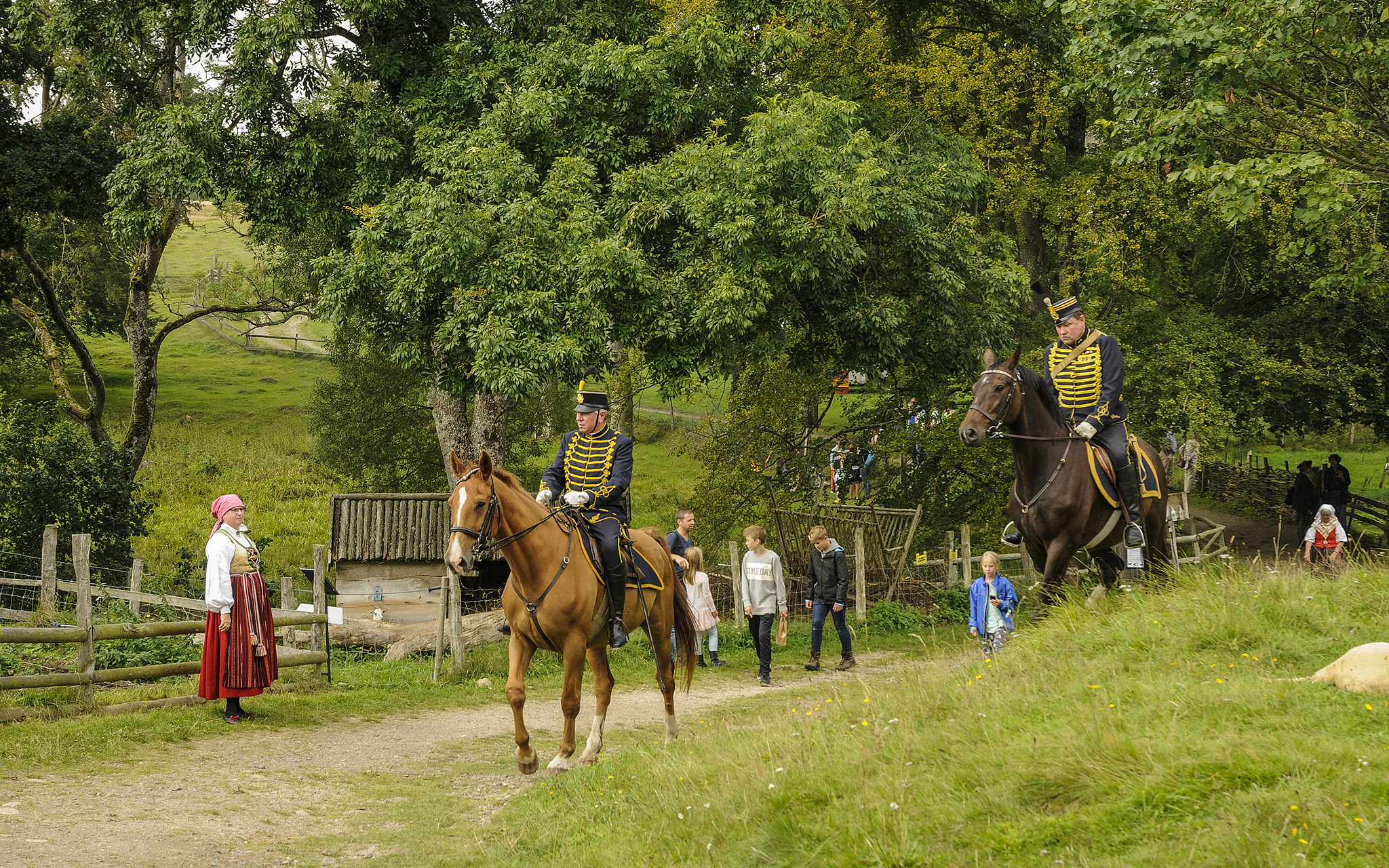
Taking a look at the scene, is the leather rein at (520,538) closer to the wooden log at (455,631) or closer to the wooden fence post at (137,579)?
the wooden log at (455,631)

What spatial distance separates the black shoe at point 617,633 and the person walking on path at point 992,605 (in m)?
4.03

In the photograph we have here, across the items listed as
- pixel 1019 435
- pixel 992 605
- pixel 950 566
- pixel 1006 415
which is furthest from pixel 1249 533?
pixel 1006 415

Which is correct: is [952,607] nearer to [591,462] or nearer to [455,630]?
[455,630]

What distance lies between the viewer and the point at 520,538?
8.80 meters

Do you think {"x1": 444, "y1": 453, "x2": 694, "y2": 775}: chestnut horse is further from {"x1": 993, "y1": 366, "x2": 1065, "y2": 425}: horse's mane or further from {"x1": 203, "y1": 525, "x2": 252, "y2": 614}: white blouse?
{"x1": 993, "y1": 366, "x2": 1065, "y2": 425}: horse's mane

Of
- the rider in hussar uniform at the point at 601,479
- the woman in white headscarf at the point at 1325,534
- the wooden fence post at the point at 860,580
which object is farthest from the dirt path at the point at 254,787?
the woman in white headscarf at the point at 1325,534

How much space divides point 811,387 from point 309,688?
13.1 meters

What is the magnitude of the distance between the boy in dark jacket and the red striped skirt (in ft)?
23.4

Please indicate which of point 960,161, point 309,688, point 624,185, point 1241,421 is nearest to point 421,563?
→ point 309,688

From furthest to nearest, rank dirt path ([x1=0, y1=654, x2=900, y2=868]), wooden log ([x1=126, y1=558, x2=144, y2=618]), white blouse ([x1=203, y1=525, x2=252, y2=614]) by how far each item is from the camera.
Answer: wooden log ([x1=126, y1=558, x2=144, y2=618]) → white blouse ([x1=203, y1=525, x2=252, y2=614]) → dirt path ([x1=0, y1=654, x2=900, y2=868])

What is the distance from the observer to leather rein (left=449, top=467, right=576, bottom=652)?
8383mm

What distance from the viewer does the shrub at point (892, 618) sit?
62.6ft

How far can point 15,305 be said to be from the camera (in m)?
26.0

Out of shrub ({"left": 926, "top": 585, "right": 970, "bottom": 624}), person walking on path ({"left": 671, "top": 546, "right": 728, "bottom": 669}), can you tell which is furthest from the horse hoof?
shrub ({"left": 926, "top": 585, "right": 970, "bottom": 624})
